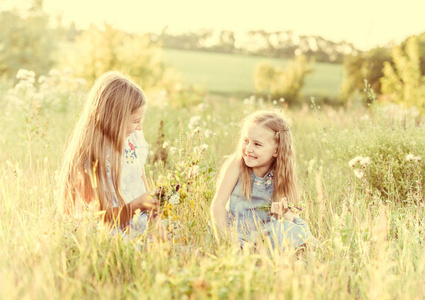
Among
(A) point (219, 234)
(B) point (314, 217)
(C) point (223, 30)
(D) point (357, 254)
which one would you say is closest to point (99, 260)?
(A) point (219, 234)

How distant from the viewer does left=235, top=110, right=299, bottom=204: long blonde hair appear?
3.07 m

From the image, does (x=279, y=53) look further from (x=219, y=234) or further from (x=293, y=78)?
(x=219, y=234)

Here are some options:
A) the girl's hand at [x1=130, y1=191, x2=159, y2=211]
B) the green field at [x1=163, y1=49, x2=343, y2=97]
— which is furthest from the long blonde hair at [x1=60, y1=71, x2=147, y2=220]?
the green field at [x1=163, y1=49, x2=343, y2=97]

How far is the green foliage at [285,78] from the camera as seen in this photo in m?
21.4

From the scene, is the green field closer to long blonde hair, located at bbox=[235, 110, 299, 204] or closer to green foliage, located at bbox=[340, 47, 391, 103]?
green foliage, located at bbox=[340, 47, 391, 103]

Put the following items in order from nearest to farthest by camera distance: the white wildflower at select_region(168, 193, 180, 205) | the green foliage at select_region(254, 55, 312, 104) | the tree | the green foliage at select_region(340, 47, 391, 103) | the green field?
the white wildflower at select_region(168, 193, 180, 205), the tree, the green foliage at select_region(340, 47, 391, 103), the green foliage at select_region(254, 55, 312, 104), the green field

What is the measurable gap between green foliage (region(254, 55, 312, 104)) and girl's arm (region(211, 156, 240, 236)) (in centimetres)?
1844

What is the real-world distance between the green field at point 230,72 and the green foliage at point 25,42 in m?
10.5

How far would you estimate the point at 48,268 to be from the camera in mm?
→ 2107

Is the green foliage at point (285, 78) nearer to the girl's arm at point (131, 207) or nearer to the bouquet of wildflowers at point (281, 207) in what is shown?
the bouquet of wildflowers at point (281, 207)

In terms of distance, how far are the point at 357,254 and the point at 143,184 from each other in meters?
1.70

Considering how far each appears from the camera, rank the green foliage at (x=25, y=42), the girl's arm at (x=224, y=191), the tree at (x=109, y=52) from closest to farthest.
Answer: the girl's arm at (x=224, y=191), the tree at (x=109, y=52), the green foliage at (x=25, y=42)

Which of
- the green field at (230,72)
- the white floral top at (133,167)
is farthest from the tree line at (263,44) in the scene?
the white floral top at (133,167)

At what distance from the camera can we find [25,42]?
18359 millimetres
